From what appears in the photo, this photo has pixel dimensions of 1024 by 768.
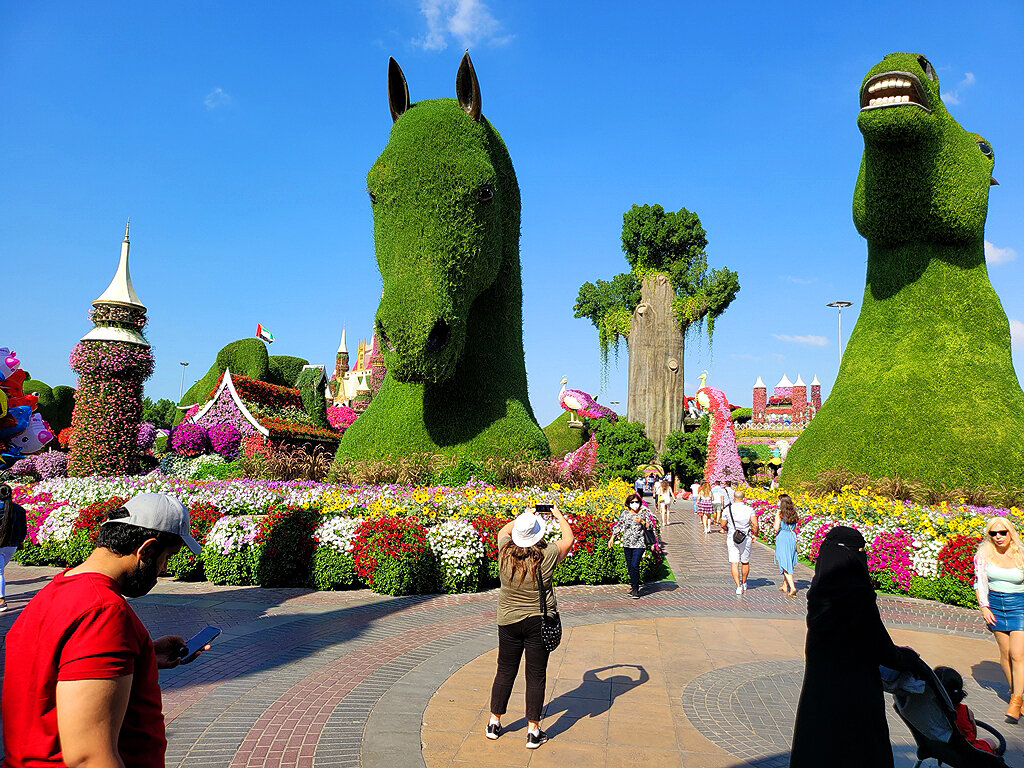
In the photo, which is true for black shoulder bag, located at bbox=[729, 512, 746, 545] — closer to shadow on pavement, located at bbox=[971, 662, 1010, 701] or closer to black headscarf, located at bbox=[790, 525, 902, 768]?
shadow on pavement, located at bbox=[971, 662, 1010, 701]

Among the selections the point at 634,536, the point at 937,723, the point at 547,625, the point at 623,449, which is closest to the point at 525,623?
the point at 547,625

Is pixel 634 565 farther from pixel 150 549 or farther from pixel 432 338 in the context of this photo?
pixel 150 549

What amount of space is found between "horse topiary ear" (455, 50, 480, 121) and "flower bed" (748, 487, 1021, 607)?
932cm

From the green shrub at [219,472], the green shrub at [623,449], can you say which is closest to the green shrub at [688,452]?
the green shrub at [623,449]

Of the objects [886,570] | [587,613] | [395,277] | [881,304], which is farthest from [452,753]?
[881,304]

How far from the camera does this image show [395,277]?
9.73 meters

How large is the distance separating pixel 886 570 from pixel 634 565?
4269mm

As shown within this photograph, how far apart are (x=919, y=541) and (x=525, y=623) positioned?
8.21m

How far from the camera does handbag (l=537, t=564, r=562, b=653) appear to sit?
4.32 metres

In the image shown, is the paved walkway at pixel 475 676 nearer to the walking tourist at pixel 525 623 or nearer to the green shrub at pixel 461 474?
the walking tourist at pixel 525 623

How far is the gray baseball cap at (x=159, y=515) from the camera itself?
2072mm

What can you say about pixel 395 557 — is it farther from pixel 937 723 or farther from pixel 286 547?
pixel 937 723

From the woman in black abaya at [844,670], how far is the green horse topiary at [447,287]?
7548 millimetres

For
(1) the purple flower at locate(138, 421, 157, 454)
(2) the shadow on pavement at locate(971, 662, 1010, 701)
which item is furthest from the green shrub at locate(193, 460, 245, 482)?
(2) the shadow on pavement at locate(971, 662, 1010, 701)
